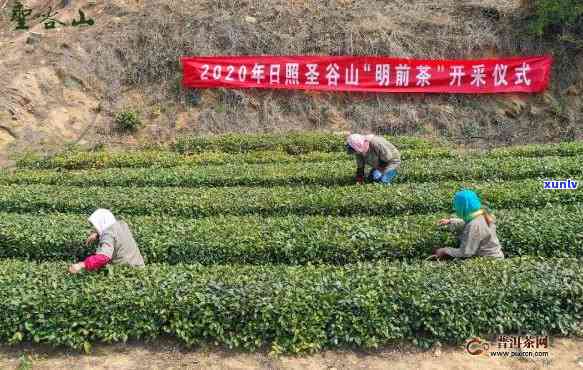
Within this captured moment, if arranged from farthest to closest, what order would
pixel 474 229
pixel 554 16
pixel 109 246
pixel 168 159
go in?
pixel 554 16 < pixel 168 159 < pixel 474 229 < pixel 109 246

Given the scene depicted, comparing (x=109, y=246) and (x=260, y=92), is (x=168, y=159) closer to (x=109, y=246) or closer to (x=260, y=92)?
(x=260, y=92)

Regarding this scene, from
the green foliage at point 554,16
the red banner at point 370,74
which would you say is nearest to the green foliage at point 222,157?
the red banner at point 370,74

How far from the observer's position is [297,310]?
530 cm

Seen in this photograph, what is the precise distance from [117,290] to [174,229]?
2.04 m

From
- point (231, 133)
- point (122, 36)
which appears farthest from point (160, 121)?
point (122, 36)

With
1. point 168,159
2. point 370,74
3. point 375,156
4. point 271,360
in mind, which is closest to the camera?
point 271,360

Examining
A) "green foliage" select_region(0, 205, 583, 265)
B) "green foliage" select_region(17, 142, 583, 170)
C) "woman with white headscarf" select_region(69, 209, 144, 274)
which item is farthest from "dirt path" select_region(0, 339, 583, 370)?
"green foliage" select_region(17, 142, 583, 170)

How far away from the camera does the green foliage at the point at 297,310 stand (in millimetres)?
5336

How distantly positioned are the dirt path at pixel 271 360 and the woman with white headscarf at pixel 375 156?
4387 mm

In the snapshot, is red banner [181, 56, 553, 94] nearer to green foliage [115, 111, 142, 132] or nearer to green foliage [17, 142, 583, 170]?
green foliage [115, 111, 142, 132]

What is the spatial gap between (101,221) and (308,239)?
9.54ft
